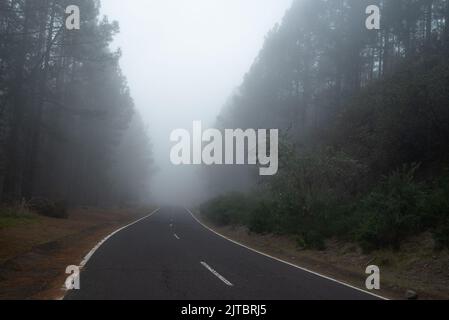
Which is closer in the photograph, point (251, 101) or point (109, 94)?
point (109, 94)

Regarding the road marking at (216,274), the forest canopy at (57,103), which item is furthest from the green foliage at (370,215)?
the forest canopy at (57,103)

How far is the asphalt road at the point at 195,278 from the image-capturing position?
8.81 meters

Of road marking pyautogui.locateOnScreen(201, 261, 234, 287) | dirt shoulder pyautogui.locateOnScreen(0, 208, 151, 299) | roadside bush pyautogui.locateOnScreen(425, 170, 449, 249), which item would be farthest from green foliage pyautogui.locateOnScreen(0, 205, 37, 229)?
roadside bush pyautogui.locateOnScreen(425, 170, 449, 249)

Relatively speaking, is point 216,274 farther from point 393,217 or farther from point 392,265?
point 393,217

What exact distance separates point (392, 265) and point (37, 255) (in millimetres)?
10011

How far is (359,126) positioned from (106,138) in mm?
25596

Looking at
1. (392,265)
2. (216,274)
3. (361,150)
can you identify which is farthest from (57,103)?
(392,265)

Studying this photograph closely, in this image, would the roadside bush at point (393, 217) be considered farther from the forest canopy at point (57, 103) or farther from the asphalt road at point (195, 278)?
the forest canopy at point (57, 103)

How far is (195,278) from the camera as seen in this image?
34.9ft

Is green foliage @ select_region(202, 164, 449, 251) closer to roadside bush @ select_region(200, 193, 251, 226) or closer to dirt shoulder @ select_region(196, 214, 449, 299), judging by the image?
dirt shoulder @ select_region(196, 214, 449, 299)

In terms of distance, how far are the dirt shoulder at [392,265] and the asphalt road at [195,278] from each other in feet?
4.03

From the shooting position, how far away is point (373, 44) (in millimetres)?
38250
